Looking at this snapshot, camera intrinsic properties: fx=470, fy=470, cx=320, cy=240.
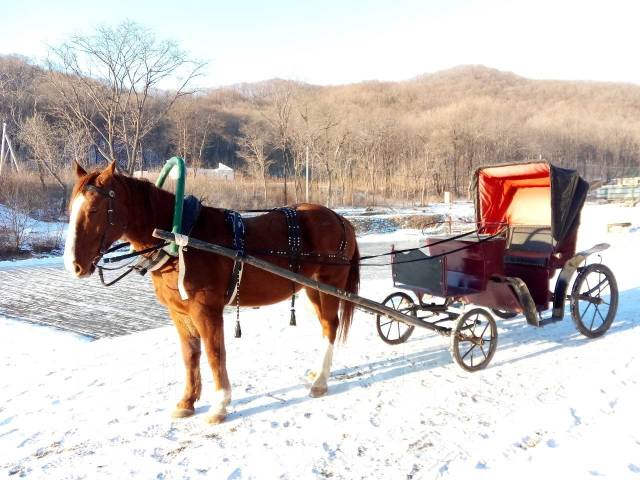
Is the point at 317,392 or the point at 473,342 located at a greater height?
the point at 473,342

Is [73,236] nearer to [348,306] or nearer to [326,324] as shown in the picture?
[326,324]

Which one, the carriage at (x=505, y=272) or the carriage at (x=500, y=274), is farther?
the carriage at (x=505, y=272)

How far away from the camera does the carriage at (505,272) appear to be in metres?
4.31

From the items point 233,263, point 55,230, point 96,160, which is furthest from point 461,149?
point 233,263

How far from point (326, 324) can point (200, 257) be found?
4.28 feet

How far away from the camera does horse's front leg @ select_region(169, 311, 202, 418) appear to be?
10.3 feet

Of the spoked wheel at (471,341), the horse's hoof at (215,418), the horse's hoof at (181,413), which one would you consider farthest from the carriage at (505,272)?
the horse's hoof at (181,413)

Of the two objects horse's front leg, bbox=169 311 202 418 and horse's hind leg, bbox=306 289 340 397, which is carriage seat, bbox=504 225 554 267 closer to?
horse's hind leg, bbox=306 289 340 397

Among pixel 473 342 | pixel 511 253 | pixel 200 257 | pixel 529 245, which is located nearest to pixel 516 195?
pixel 529 245

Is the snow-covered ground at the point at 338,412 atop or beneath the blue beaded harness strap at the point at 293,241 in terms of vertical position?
beneath

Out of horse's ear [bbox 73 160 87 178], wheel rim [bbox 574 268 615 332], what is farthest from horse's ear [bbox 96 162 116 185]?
wheel rim [bbox 574 268 615 332]

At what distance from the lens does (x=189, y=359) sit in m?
3.21

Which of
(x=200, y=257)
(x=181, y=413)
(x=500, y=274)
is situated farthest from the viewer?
(x=500, y=274)

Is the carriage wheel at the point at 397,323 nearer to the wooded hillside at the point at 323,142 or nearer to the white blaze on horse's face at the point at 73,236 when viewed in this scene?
the white blaze on horse's face at the point at 73,236
